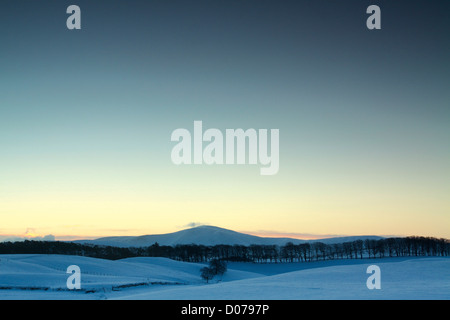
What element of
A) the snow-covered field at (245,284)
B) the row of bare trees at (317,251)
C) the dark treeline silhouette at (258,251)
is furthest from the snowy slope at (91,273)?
the row of bare trees at (317,251)

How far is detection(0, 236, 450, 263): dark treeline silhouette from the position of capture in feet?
502

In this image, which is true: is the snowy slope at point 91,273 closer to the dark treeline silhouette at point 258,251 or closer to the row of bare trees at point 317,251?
the dark treeline silhouette at point 258,251

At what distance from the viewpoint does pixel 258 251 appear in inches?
7362

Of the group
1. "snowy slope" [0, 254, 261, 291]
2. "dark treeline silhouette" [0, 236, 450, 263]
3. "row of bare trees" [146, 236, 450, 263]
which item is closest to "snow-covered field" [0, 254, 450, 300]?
"snowy slope" [0, 254, 261, 291]

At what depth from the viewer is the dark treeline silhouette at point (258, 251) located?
15288 cm

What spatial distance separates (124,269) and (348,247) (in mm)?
124799

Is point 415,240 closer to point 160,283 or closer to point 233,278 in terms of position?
point 233,278

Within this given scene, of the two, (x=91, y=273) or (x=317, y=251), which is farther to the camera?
(x=317, y=251)

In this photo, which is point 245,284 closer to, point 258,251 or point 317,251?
point 317,251

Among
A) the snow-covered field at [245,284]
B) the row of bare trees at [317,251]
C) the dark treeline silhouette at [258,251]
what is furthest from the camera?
the row of bare trees at [317,251]

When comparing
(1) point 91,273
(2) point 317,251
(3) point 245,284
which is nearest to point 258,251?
(2) point 317,251

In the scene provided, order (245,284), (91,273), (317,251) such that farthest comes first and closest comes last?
1. (317,251)
2. (91,273)
3. (245,284)
